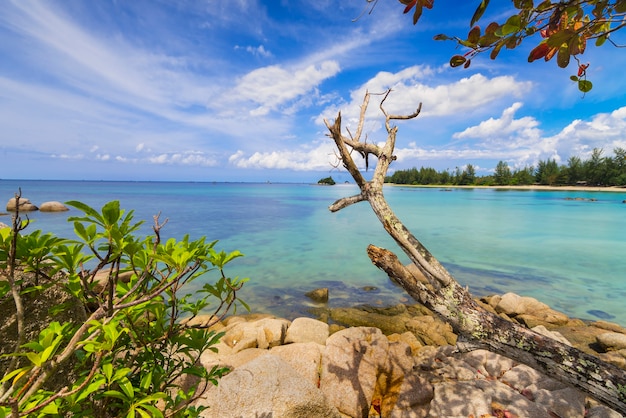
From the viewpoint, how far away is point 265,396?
3.33 metres

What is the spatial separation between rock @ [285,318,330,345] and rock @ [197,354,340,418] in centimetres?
234

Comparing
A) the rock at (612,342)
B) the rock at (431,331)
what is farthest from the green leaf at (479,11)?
the rock at (612,342)

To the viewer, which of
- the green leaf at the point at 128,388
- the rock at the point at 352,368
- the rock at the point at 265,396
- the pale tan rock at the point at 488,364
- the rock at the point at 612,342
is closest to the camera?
the green leaf at the point at 128,388

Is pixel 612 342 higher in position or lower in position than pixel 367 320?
higher

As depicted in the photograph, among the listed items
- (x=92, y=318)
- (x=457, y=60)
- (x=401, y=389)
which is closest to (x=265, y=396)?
(x=401, y=389)

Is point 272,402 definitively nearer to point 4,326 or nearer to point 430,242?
point 4,326

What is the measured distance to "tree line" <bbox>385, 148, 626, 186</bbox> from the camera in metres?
78.9

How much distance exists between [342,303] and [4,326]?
8.70 meters

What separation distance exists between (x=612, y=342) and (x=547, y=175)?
11895 cm

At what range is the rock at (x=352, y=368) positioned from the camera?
399 centimetres

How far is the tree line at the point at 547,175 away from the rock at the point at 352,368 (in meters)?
107

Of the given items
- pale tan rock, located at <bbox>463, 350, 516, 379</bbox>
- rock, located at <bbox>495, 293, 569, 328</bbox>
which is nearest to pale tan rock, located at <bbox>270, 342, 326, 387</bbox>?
pale tan rock, located at <bbox>463, 350, 516, 379</bbox>

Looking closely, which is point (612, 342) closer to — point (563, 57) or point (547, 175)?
point (563, 57)

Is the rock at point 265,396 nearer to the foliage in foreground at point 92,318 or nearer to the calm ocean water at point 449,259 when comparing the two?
the foliage in foreground at point 92,318
